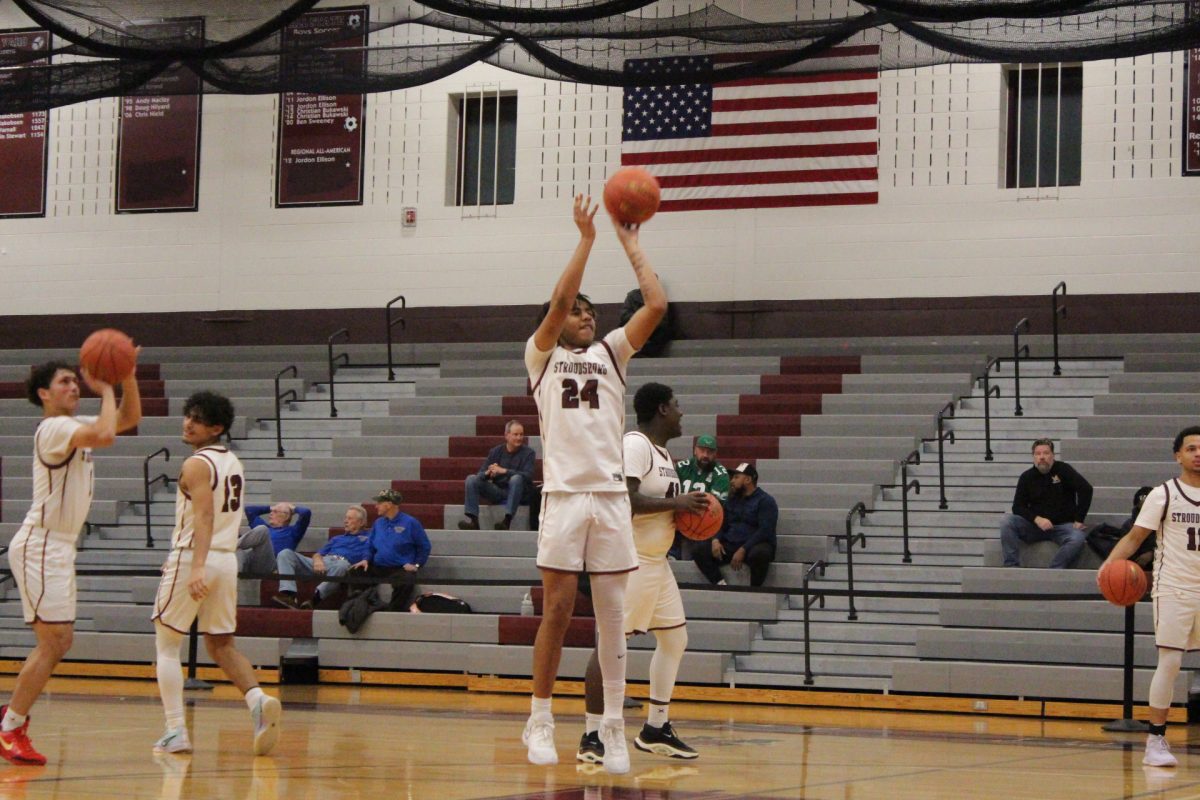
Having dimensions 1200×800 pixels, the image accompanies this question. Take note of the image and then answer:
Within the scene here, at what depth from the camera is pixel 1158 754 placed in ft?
27.7

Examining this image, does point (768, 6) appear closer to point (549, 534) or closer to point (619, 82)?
point (619, 82)

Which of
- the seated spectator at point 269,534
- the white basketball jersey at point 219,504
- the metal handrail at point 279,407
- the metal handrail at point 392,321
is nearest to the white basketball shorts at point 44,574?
the white basketball jersey at point 219,504

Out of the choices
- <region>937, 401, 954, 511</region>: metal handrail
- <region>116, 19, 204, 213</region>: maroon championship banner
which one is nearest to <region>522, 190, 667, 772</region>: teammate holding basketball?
<region>937, 401, 954, 511</region>: metal handrail

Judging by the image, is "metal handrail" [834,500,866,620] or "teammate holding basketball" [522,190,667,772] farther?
"metal handrail" [834,500,866,620]

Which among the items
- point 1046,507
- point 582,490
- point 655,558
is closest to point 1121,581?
point 655,558

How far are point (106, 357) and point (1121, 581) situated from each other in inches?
221

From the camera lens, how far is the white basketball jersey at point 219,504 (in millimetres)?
7852

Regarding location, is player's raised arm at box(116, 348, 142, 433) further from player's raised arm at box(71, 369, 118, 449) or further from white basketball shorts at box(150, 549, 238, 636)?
white basketball shorts at box(150, 549, 238, 636)

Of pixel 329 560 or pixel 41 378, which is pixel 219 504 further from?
→ pixel 329 560

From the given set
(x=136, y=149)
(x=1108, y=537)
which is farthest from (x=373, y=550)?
(x=136, y=149)

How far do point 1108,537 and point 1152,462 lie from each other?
1.67m

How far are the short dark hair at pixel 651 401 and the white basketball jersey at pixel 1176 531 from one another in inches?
118

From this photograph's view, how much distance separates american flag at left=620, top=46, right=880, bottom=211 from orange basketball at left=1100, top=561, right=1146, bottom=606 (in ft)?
31.4

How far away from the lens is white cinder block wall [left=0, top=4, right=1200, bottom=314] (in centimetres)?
1719
